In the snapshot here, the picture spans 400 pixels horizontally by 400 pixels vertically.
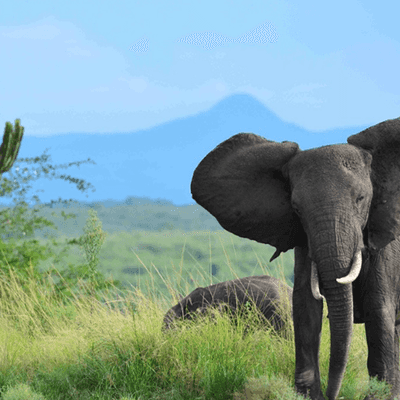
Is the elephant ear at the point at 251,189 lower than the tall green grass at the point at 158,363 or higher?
higher

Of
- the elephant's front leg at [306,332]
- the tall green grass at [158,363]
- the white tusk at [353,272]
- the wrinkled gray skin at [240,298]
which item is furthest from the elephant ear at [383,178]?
the wrinkled gray skin at [240,298]

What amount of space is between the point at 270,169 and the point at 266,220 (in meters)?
0.43

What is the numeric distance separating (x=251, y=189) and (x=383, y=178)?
3.56 feet

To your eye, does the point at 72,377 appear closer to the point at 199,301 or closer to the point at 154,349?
the point at 154,349

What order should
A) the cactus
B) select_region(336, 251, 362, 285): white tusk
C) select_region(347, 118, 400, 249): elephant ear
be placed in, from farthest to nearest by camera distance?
the cactus → select_region(347, 118, 400, 249): elephant ear → select_region(336, 251, 362, 285): white tusk

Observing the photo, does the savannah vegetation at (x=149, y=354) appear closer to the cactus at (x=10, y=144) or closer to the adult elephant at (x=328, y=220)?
the adult elephant at (x=328, y=220)

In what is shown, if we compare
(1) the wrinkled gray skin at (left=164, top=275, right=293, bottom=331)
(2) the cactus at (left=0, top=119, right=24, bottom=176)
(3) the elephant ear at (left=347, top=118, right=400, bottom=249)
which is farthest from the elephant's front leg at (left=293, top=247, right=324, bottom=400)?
(2) the cactus at (left=0, top=119, right=24, bottom=176)

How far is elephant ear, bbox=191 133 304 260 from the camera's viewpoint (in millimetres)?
4828

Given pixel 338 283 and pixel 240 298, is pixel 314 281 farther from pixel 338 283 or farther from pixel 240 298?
pixel 240 298

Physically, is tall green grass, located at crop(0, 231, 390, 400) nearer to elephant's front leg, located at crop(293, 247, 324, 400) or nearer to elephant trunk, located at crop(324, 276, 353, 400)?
elephant's front leg, located at crop(293, 247, 324, 400)

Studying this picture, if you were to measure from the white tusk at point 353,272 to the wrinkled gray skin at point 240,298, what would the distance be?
2.93 metres

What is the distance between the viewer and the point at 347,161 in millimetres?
4383

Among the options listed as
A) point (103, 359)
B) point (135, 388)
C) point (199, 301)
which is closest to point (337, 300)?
point (135, 388)

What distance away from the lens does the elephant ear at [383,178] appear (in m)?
4.64
